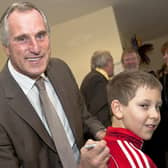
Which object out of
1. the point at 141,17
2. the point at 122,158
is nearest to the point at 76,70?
the point at 141,17

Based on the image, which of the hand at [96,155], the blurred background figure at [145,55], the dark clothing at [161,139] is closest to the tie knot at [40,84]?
the hand at [96,155]

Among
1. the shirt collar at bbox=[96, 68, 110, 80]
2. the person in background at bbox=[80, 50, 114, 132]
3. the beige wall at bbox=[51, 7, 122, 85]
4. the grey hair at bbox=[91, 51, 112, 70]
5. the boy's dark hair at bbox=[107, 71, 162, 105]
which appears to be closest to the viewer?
the boy's dark hair at bbox=[107, 71, 162, 105]

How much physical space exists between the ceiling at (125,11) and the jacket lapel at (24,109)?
8.18ft

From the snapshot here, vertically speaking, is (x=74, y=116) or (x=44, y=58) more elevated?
(x=44, y=58)

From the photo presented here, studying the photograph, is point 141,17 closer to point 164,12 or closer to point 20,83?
point 164,12

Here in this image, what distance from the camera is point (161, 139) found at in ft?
9.78

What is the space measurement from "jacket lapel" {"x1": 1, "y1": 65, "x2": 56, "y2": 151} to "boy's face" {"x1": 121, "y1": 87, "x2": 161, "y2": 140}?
0.33m

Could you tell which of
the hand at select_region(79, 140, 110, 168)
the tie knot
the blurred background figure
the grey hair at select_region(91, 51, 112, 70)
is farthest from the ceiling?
the hand at select_region(79, 140, 110, 168)

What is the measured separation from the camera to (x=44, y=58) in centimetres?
143

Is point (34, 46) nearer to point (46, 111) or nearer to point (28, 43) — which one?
point (28, 43)

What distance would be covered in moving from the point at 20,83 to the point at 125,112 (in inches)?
17.5

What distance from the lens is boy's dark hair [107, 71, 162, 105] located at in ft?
4.86

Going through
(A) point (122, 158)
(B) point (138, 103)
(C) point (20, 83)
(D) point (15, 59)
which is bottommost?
(A) point (122, 158)

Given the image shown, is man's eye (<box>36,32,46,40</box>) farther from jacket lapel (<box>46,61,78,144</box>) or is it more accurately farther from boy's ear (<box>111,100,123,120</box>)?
boy's ear (<box>111,100,123,120</box>)
